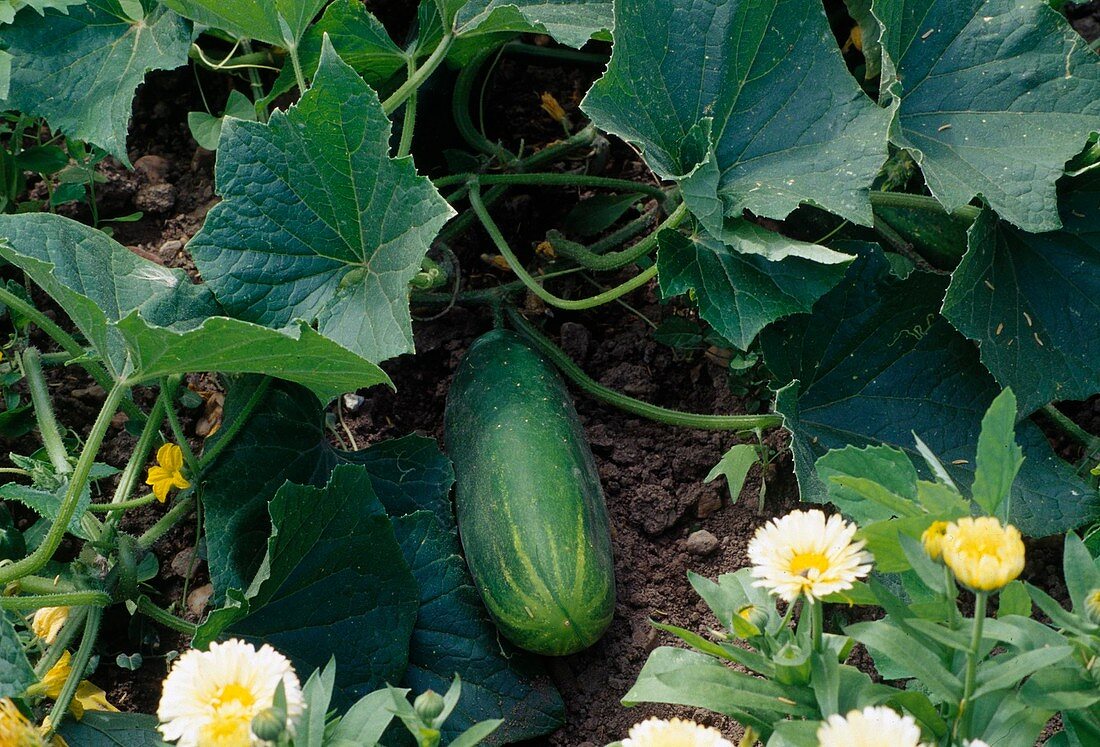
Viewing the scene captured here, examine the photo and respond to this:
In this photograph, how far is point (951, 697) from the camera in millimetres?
1198

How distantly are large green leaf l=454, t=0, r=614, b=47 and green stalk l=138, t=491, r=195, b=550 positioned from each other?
0.99 metres

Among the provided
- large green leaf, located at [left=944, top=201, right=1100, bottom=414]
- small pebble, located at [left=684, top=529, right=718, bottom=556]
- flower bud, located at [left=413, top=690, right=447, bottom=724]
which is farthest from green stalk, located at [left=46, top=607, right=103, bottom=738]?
large green leaf, located at [left=944, top=201, right=1100, bottom=414]

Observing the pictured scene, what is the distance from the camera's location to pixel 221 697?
43.1 inches

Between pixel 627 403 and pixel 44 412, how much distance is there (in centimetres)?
108

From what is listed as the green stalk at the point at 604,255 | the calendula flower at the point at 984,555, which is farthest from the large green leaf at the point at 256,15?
the calendula flower at the point at 984,555

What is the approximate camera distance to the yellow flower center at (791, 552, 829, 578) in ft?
3.89

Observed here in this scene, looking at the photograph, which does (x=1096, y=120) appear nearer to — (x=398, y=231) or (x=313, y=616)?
(x=398, y=231)

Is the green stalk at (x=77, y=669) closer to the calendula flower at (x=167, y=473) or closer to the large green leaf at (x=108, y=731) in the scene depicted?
the large green leaf at (x=108, y=731)

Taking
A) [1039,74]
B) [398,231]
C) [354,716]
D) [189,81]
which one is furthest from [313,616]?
[1039,74]

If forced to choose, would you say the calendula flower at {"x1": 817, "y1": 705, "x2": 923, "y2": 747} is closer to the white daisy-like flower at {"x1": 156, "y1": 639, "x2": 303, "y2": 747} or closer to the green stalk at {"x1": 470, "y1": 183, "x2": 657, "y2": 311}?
the white daisy-like flower at {"x1": 156, "y1": 639, "x2": 303, "y2": 747}

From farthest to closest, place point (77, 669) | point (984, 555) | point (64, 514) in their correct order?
point (77, 669)
point (64, 514)
point (984, 555)

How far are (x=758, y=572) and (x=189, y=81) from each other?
1923 millimetres

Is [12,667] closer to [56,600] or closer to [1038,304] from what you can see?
[56,600]

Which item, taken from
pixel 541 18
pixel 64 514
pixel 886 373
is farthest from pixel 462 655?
pixel 541 18
